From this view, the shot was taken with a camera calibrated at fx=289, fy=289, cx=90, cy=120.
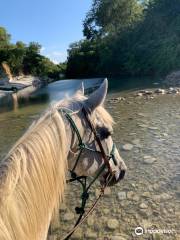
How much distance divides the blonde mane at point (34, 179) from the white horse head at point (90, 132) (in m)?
0.17

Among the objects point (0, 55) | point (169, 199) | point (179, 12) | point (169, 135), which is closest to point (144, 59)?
point (179, 12)

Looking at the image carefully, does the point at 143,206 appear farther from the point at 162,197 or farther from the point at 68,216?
the point at 68,216

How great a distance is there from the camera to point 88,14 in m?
44.7

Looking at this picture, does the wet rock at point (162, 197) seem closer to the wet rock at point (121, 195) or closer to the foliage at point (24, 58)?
the wet rock at point (121, 195)

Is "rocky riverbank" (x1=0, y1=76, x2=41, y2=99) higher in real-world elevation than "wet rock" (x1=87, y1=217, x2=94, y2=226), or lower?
lower

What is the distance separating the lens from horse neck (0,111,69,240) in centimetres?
131

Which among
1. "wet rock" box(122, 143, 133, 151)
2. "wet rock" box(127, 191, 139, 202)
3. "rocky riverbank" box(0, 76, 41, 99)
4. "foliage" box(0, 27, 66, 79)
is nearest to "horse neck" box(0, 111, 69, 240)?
"wet rock" box(127, 191, 139, 202)

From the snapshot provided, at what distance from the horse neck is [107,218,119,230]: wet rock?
6.40ft

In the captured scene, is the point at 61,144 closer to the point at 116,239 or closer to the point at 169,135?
the point at 116,239

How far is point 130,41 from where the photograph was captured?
105 ft

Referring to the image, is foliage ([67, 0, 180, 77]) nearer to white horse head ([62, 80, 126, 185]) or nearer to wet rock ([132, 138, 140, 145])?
wet rock ([132, 138, 140, 145])

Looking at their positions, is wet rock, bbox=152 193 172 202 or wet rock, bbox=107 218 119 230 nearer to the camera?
wet rock, bbox=107 218 119 230

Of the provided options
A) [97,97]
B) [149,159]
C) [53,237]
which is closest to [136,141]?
[149,159]

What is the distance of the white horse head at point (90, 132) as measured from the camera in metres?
1.88
